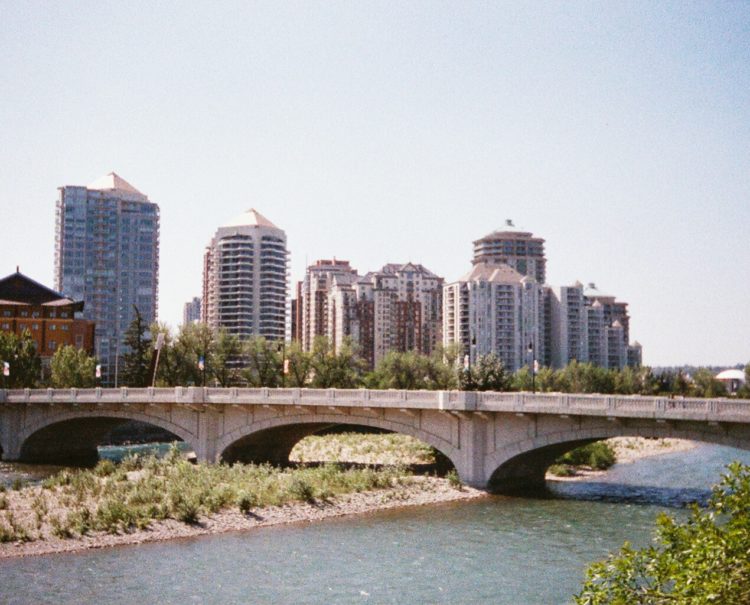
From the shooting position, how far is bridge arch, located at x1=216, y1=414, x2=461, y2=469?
55.9 meters

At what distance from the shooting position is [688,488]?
5722 cm

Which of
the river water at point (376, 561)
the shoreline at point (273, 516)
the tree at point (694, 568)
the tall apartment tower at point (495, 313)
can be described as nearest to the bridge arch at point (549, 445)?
the shoreline at point (273, 516)

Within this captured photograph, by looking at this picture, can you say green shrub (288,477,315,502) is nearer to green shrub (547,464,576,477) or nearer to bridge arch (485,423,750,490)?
bridge arch (485,423,750,490)

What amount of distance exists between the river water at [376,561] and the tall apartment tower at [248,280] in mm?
139704

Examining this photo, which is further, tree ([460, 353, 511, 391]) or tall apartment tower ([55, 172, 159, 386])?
tall apartment tower ([55, 172, 159, 386])

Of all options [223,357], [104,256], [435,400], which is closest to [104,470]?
[435,400]

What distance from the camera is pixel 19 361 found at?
9462cm

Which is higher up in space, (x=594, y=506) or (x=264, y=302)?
(x=264, y=302)

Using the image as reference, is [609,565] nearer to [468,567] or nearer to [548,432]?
[468,567]

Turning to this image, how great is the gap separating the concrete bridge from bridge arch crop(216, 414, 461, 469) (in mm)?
78

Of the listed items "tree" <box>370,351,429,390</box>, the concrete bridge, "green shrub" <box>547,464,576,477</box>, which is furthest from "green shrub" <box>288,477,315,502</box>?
"tree" <box>370,351,429,390</box>

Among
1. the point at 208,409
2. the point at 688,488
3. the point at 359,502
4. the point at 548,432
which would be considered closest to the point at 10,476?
the point at 208,409

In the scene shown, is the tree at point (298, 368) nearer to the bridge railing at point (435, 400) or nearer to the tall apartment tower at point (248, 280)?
the bridge railing at point (435, 400)

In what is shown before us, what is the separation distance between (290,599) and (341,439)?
56112 mm
